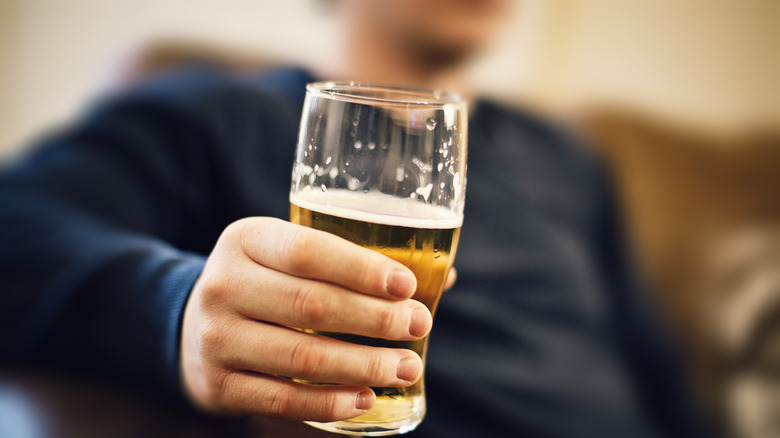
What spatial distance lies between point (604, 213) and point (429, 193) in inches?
38.8

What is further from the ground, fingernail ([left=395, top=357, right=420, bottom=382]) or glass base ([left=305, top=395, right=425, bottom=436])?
fingernail ([left=395, top=357, right=420, bottom=382])

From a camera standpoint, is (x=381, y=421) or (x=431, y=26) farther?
(x=431, y=26)

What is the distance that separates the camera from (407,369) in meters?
0.35

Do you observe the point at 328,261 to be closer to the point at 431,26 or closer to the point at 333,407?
the point at 333,407

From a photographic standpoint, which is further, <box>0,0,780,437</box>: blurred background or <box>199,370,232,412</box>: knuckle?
<box>0,0,780,437</box>: blurred background

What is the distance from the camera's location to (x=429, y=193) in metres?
0.39

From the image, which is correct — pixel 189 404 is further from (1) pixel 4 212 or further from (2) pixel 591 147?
(2) pixel 591 147

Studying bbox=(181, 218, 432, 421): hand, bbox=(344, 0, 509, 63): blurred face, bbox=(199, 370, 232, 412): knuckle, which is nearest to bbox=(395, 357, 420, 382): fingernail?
bbox=(181, 218, 432, 421): hand

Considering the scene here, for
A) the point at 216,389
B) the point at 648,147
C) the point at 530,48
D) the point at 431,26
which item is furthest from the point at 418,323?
the point at 530,48

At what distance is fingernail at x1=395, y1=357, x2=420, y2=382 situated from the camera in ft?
1.15

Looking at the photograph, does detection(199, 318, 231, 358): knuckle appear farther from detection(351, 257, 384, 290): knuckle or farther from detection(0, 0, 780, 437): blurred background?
detection(0, 0, 780, 437): blurred background

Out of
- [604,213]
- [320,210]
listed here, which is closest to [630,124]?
[604,213]

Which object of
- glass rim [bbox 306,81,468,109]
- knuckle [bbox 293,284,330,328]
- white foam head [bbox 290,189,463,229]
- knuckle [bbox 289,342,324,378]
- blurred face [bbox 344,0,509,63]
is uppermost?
blurred face [bbox 344,0,509,63]

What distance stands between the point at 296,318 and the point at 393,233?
87 mm
